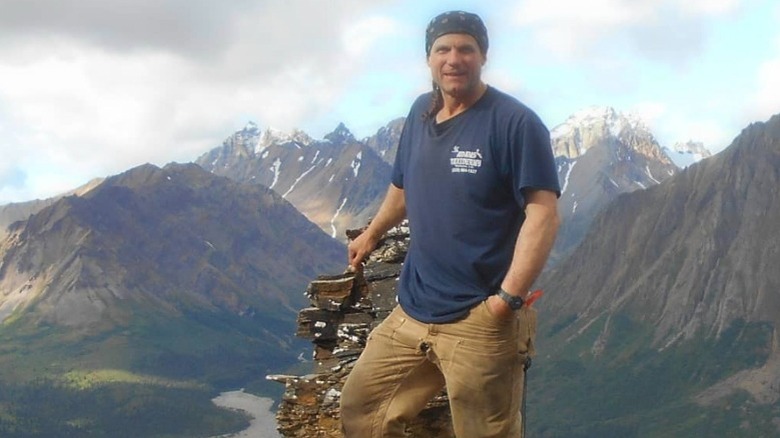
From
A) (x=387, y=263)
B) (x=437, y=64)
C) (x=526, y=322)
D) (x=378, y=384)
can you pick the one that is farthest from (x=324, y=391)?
(x=437, y=64)

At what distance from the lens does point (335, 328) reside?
16.6 metres

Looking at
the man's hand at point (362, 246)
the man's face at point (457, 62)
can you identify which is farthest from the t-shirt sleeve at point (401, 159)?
the man's hand at point (362, 246)

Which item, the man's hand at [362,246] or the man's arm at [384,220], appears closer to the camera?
the man's arm at [384,220]

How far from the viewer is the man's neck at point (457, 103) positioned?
9.29 m

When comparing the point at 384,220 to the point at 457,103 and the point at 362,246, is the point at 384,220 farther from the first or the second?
the point at 457,103

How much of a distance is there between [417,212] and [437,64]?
1487 mm

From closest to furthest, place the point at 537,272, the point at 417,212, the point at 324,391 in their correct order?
the point at 537,272 → the point at 417,212 → the point at 324,391

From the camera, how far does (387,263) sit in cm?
1553

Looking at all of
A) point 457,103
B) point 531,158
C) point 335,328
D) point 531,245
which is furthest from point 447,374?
point 335,328

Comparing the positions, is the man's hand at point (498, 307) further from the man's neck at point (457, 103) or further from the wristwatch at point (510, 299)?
the man's neck at point (457, 103)

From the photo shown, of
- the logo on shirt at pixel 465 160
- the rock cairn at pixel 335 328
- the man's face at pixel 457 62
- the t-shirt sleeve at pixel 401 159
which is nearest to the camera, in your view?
the logo on shirt at pixel 465 160

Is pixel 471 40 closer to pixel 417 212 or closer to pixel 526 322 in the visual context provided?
pixel 417 212

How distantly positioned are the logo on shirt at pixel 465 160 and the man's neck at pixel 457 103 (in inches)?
21.0

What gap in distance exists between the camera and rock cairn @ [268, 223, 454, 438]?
1475 cm
